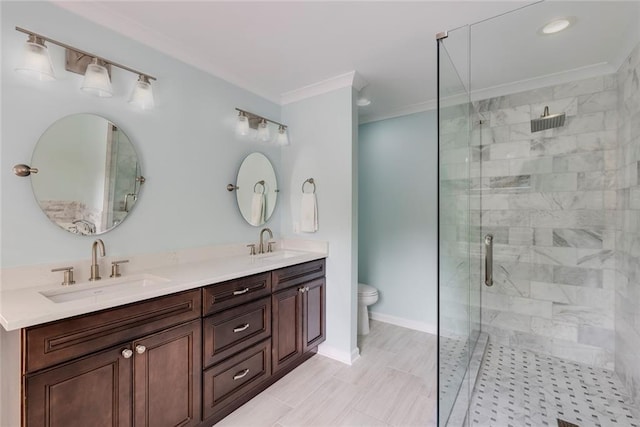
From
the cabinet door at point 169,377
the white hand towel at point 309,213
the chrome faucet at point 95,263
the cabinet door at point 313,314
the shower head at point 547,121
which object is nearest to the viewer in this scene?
the cabinet door at point 169,377

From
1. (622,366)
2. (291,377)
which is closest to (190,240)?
(291,377)

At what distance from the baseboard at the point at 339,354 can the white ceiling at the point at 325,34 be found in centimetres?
231

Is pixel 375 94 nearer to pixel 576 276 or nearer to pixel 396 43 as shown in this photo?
pixel 396 43

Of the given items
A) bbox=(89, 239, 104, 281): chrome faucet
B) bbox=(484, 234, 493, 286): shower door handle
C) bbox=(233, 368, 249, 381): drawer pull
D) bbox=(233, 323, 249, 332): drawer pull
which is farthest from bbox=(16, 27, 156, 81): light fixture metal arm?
bbox=(484, 234, 493, 286): shower door handle

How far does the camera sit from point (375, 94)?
107 inches

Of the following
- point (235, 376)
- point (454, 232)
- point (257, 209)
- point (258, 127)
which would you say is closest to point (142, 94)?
point (258, 127)

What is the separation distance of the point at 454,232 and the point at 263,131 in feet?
5.70

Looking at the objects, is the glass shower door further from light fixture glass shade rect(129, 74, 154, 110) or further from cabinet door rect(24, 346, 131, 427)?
light fixture glass shade rect(129, 74, 154, 110)

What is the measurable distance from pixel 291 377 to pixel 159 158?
1.83 meters

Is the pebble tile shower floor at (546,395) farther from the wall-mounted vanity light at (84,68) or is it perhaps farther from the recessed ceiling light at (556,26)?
the wall-mounted vanity light at (84,68)

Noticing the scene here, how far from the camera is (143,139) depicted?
1807 mm

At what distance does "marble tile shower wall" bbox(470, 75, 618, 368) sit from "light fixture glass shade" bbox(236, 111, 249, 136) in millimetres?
1930

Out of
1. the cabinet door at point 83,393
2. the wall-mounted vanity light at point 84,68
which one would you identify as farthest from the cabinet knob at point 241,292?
the wall-mounted vanity light at point 84,68

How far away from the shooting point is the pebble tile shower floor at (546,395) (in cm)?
173
